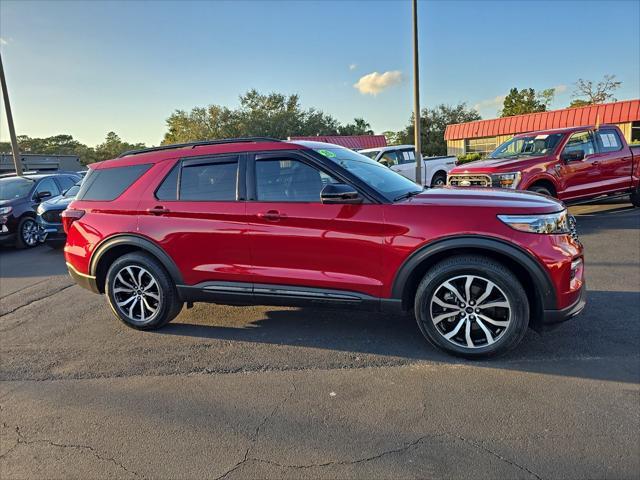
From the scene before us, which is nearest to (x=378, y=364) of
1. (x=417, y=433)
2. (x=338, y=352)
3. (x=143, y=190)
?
(x=338, y=352)

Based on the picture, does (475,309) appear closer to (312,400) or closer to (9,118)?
(312,400)

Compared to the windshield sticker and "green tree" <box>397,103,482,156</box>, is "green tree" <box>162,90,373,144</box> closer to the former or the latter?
"green tree" <box>397,103,482,156</box>

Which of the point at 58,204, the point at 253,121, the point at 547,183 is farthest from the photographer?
the point at 253,121

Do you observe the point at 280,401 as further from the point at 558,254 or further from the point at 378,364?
the point at 558,254

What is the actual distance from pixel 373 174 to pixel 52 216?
7791 mm

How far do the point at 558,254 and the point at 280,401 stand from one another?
233 cm

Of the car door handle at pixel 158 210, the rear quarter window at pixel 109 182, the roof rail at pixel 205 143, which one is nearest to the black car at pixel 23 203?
the rear quarter window at pixel 109 182

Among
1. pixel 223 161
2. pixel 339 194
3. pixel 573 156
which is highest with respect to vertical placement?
pixel 223 161

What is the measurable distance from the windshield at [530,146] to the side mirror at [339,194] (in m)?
6.64

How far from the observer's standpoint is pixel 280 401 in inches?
115

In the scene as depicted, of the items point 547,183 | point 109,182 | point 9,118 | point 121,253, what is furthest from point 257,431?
point 9,118

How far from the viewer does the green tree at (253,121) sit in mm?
49000

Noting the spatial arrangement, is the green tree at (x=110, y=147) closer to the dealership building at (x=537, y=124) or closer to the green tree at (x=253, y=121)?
the green tree at (x=253, y=121)

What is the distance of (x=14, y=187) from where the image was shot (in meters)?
10.2
